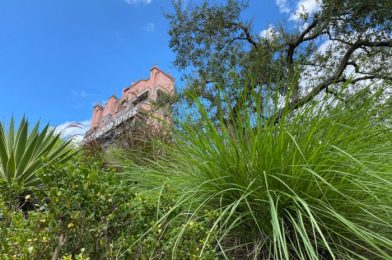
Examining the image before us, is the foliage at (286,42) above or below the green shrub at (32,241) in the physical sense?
above

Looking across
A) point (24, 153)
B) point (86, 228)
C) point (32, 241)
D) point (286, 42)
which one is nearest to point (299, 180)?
point (86, 228)

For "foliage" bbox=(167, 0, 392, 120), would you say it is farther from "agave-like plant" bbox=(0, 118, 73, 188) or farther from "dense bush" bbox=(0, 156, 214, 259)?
"dense bush" bbox=(0, 156, 214, 259)

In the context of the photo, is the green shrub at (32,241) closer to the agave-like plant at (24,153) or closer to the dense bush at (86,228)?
the dense bush at (86,228)

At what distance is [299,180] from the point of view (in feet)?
5.24

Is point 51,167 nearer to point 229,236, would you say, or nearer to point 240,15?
point 229,236

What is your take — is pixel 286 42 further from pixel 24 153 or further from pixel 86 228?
pixel 86 228

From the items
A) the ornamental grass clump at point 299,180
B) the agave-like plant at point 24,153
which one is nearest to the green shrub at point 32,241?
the ornamental grass clump at point 299,180

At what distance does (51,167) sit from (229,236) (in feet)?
2.90

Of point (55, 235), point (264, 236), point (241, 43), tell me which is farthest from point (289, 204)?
point (241, 43)

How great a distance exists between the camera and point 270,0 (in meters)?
6.54

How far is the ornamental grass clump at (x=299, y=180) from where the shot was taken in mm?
1510

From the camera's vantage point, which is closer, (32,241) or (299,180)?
(32,241)

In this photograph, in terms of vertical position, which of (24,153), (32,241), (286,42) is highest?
(286,42)

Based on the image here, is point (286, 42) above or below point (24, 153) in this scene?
above
